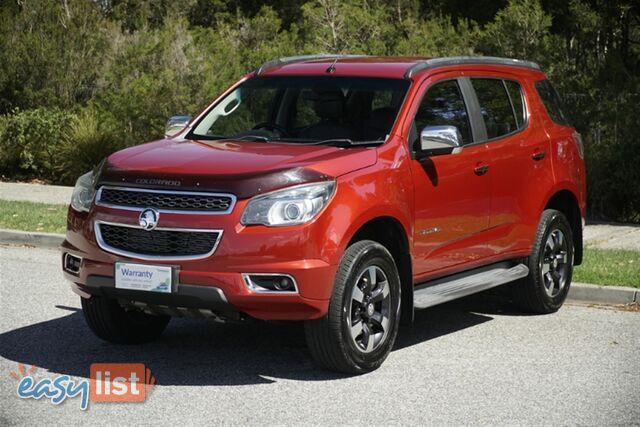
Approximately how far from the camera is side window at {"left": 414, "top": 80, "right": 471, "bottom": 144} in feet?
26.4

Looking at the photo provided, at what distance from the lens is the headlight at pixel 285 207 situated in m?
6.68

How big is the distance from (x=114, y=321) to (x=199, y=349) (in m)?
0.60

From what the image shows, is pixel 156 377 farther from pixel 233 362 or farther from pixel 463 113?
pixel 463 113

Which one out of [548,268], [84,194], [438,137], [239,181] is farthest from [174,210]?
[548,268]

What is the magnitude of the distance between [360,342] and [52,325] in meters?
2.65

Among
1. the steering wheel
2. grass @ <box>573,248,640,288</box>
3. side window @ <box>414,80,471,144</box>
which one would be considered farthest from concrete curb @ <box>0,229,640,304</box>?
the steering wheel

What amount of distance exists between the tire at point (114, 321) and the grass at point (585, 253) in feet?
13.3

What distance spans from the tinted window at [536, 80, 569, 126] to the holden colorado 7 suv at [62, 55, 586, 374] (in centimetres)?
3

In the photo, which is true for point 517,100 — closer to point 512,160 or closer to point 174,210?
point 512,160

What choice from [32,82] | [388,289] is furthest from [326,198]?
[32,82]

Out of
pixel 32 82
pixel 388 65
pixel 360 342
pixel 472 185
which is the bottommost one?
pixel 32 82

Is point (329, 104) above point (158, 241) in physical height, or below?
above

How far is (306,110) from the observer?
8.19 m

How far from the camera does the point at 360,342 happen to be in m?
7.16
